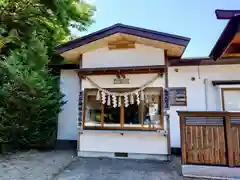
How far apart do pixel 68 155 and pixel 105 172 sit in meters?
2.36

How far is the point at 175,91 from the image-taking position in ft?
27.0

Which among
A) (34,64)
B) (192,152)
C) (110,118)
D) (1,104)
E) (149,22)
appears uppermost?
(149,22)

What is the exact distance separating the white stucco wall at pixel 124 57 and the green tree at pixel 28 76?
1.71 m

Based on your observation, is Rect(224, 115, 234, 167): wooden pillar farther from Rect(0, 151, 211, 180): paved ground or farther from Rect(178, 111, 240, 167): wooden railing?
Rect(0, 151, 211, 180): paved ground

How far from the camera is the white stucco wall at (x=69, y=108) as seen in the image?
899 cm

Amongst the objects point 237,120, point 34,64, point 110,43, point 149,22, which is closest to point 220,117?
point 237,120

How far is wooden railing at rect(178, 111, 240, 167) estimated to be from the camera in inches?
213

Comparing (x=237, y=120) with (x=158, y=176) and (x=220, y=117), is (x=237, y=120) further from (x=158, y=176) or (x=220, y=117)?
(x=158, y=176)

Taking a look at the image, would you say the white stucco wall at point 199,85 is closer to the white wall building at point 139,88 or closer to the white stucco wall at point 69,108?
the white wall building at point 139,88

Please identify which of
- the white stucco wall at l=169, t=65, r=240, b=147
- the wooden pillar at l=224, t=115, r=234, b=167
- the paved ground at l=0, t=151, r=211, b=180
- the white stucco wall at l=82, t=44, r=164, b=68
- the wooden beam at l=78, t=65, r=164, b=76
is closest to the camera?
the wooden pillar at l=224, t=115, r=234, b=167

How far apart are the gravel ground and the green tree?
0.64m

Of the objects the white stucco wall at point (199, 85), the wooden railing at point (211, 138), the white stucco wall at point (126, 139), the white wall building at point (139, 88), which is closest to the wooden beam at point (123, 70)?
the white wall building at point (139, 88)

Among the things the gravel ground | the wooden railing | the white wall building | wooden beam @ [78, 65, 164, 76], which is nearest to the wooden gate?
the wooden railing

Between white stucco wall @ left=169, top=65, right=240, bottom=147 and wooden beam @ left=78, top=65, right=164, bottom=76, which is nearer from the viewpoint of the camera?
wooden beam @ left=78, top=65, right=164, bottom=76
